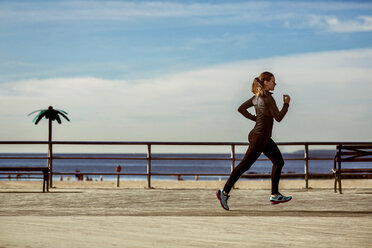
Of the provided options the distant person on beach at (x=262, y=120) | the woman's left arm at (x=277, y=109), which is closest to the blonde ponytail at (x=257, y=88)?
the distant person on beach at (x=262, y=120)

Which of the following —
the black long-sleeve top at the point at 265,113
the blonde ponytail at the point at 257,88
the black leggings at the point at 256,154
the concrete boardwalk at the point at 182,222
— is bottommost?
the concrete boardwalk at the point at 182,222

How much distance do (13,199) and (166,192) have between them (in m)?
3.13

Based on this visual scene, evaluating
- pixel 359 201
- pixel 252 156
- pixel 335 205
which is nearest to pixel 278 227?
pixel 252 156

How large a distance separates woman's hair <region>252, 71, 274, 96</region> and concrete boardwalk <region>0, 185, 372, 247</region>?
1.59 meters

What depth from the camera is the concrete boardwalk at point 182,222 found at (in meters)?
6.19

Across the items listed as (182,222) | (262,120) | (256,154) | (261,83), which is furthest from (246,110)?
(182,222)

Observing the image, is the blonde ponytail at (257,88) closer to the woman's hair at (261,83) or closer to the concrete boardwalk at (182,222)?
the woman's hair at (261,83)

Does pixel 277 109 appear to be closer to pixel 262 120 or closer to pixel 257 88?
pixel 262 120

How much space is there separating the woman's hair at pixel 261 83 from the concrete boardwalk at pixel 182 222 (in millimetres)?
1592

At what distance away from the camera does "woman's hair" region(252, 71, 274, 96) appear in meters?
8.80

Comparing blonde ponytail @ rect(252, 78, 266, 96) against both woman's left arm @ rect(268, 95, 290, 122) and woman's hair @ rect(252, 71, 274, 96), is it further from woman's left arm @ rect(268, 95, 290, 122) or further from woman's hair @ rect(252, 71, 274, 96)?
woman's left arm @ rect(268, 95, 290, 122)

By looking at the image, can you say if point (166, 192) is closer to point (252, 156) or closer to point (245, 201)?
point (245, 201)

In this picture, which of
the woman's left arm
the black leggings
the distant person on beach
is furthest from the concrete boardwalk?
the woman's left arm

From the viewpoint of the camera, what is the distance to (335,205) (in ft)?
33.3
